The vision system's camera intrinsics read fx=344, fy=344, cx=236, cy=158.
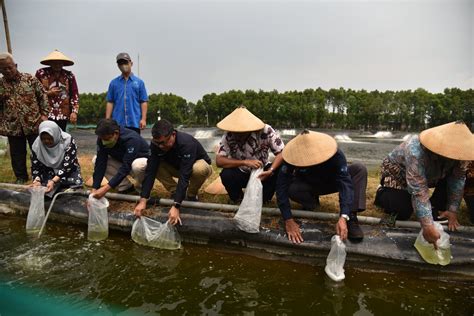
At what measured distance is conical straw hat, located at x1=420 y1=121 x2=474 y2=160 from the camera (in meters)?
2.66

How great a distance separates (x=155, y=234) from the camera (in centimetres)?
347

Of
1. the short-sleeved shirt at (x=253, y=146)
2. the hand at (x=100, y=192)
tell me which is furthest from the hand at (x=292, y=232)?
the hand at (x=100, y=192)

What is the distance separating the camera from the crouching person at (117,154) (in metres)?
3.70

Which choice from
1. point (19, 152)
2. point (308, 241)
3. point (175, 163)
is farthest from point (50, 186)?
point (308, 241)

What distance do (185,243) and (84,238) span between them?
1128 mm

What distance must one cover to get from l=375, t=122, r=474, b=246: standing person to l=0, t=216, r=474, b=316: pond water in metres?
0.53

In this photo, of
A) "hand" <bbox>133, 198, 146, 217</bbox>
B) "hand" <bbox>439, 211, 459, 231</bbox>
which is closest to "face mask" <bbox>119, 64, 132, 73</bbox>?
"hand" <bbox>133, 198, 146, 217</bbox>

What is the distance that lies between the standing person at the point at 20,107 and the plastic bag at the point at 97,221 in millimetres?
2001

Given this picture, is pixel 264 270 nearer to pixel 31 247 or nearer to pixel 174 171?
pixel 174 171

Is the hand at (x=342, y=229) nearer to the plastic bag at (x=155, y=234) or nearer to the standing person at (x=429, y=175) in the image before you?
the standing person at (x=429, y=175)

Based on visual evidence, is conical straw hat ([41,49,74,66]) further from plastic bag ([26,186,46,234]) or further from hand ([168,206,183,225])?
hand ([168,206,183,225])

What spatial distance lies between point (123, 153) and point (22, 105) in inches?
71.1

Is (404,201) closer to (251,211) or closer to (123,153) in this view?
(251,211)

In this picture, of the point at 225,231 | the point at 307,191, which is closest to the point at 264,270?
the point at 225,231
